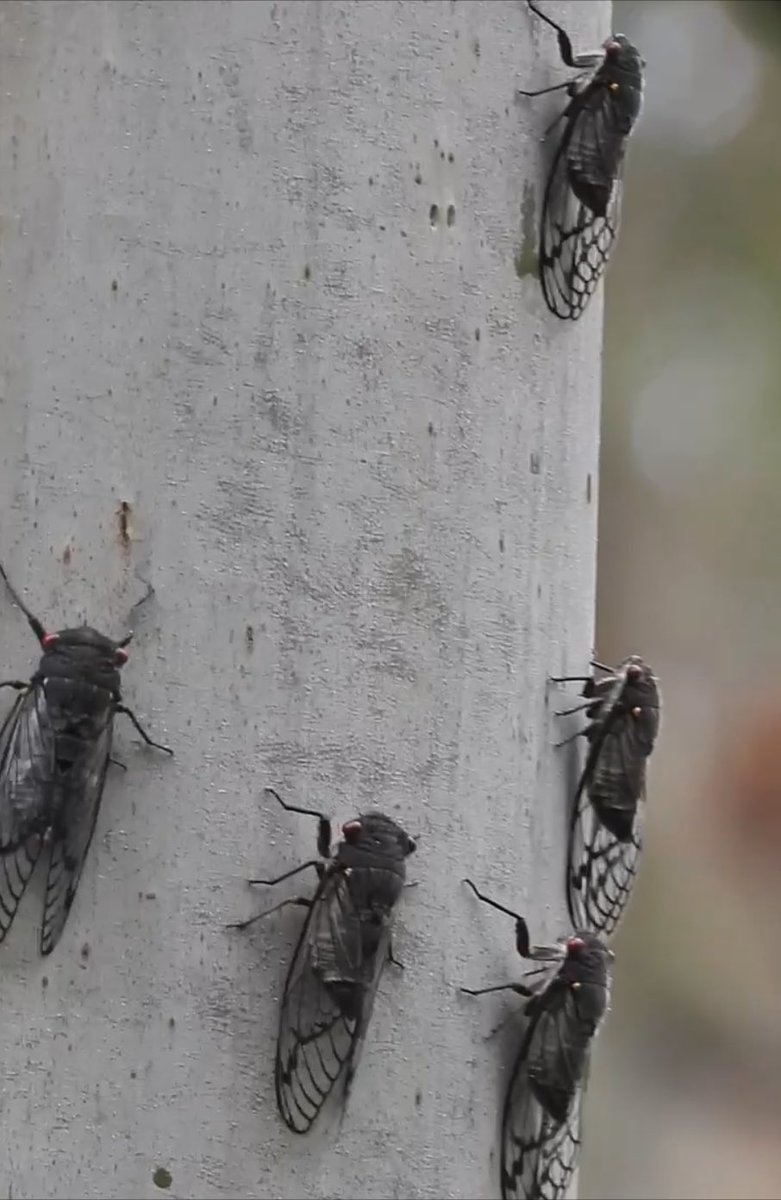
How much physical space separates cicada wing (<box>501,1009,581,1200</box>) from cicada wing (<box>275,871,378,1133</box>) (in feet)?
0.46

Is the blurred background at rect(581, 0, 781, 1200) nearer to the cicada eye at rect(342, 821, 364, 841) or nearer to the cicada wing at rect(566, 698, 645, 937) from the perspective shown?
the cicada wing at rect(566, 698, 645, 937)

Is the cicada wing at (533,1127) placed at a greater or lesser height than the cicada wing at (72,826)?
lesser

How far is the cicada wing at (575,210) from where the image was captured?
957mm

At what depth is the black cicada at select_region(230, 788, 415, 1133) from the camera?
2.55 ft

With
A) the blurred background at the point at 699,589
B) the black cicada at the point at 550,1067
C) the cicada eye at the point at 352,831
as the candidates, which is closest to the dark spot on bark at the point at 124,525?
the cicada eye at the point at 352,831

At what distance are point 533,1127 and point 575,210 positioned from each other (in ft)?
2.21

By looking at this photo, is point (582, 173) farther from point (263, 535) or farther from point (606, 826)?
point (606, 826)

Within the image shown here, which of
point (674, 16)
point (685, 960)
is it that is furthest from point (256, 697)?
point (674, 16)

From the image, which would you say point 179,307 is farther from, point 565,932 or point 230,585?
point 565,932

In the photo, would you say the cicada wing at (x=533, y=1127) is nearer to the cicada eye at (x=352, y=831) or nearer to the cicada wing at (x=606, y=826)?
the cicada wing at (x=606, y=826)

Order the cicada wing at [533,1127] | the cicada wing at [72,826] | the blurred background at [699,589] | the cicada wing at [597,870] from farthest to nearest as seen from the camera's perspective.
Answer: the blurred background at [699,589]
the cicada wing at [597,870]
the cicada wing at [533,1127]
the cicada wing at [72,826]

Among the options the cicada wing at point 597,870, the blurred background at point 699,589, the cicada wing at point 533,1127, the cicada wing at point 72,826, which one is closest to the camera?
the cicada wing at point 72,826

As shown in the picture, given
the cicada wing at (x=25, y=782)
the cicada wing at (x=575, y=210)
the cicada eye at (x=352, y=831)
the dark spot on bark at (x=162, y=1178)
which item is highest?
the cicada wing at (x=575, y=210)

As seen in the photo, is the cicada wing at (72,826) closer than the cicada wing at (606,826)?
Yes
